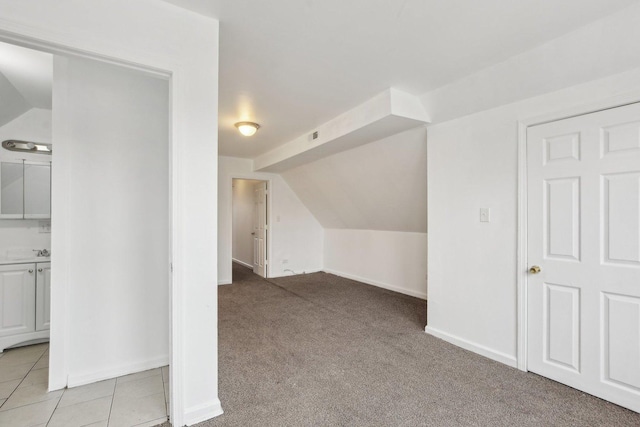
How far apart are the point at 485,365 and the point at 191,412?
7.55 ft

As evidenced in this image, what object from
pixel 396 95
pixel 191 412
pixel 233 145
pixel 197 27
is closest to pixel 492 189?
pixel 396 95

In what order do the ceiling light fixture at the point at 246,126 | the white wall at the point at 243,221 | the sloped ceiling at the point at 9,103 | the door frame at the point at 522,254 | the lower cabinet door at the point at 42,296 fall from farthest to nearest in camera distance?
the white wall at the point at 243,221
the ceiling light fixture at the point at 246,126
the lower cabinet door at the point at 42,296
the sloped ceiling at the point at 9,103
the door frame at the point at 522,254

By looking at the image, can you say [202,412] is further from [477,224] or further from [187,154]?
[477,224]

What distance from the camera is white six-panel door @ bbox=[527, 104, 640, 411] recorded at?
1923 millimetres

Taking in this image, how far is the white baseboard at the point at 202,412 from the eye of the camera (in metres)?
1.74

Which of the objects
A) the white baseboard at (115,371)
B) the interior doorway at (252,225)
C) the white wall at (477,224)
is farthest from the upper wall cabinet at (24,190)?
the white wall at (477,224)

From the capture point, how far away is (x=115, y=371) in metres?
2.31

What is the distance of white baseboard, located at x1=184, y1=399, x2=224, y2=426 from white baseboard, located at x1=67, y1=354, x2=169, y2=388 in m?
0.94

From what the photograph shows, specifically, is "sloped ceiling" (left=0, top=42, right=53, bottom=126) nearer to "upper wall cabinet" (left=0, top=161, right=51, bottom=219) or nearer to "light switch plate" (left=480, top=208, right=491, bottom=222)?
"upper wall cabinet" (left=0, top=161, right=51, bottom=219)

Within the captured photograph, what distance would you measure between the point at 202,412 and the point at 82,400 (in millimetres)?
933

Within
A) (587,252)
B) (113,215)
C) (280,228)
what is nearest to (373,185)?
(280,228)

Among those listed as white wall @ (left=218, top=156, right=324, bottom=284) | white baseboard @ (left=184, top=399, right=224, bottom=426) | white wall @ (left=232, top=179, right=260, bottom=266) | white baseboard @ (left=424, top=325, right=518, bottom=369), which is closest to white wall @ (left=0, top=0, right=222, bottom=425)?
white baseboard @ (left=184, top=399, right=224, bottom=426)

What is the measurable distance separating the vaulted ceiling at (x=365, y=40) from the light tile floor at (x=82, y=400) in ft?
8.28

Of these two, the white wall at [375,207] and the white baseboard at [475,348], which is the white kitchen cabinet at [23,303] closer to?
the white wall at [375,207]
